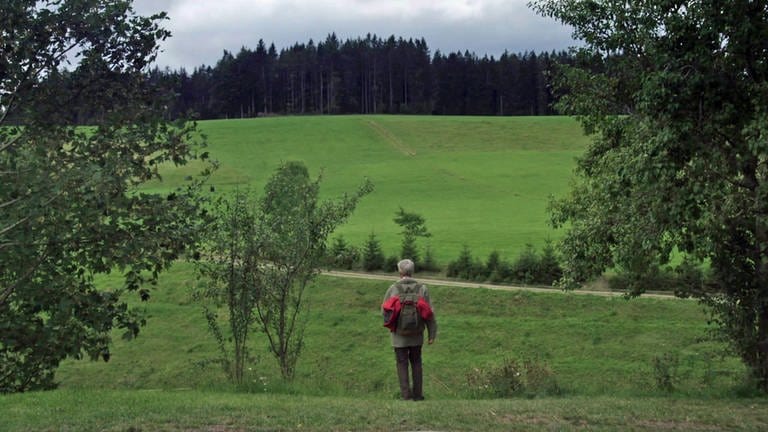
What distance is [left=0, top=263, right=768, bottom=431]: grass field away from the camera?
10031mm

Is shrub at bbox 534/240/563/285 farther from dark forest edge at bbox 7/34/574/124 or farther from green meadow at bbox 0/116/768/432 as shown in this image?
dark forest edge at bbox 7/34/574/124

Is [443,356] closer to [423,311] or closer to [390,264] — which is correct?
[390,264]

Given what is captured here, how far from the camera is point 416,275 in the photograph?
4156cm

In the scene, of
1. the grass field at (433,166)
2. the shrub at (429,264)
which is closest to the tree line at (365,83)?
the grass field at (433,166)

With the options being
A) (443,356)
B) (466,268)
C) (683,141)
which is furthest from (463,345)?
(683,141)

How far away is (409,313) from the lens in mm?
12250

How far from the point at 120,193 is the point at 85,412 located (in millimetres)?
3901

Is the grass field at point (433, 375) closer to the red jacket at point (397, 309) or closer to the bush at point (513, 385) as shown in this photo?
the bush at point (513, 385)

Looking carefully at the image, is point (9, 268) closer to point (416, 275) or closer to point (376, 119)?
point (416, 275)

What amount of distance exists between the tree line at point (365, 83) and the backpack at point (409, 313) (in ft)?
482

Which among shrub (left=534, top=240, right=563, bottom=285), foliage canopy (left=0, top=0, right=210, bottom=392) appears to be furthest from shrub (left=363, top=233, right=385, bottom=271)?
foliage canopy (left=0, top=0, right=210, bottom=392)

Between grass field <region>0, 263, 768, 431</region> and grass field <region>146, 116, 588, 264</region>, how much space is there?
396 inches

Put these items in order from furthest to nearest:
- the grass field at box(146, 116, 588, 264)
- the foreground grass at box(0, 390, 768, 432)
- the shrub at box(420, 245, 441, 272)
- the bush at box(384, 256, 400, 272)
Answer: the grass field at box(146, 116, 588, 264)
the bush at box(384, 256, 400, 272)
the shrub at box(420, 245, 441, 272)
the foreground grass at box(0, 390, 768, 432)

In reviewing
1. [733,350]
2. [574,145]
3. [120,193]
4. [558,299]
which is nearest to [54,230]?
[120,193]
